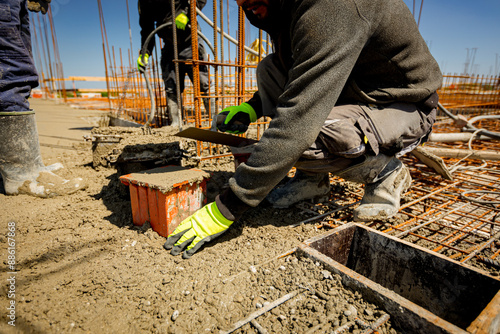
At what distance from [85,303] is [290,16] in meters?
1.50

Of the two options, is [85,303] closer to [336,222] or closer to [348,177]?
[336,222]

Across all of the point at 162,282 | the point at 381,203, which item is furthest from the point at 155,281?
A: the point at 381,203

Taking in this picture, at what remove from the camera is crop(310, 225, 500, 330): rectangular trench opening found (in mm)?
1049

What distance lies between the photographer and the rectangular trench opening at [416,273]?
3.44 feet

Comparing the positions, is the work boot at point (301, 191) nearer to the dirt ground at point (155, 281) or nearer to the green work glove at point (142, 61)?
the dirt ground at point (155, 281)

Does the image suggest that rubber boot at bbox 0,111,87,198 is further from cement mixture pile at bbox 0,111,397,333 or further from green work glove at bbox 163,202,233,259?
green work glove at bbox 163,202,233,259

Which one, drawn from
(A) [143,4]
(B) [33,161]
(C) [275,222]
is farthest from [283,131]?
(A) [143,4]

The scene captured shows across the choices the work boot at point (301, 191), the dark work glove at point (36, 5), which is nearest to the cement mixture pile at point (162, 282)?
the work boot at point (301, 191)

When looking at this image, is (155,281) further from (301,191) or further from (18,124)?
(18,124)

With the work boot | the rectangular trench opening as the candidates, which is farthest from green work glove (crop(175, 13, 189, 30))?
the rectangular trench opening

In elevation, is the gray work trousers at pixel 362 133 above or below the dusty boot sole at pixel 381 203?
above

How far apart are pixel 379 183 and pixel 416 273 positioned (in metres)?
0.59

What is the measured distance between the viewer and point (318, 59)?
112cm

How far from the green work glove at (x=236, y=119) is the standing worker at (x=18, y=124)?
3.88 feet
